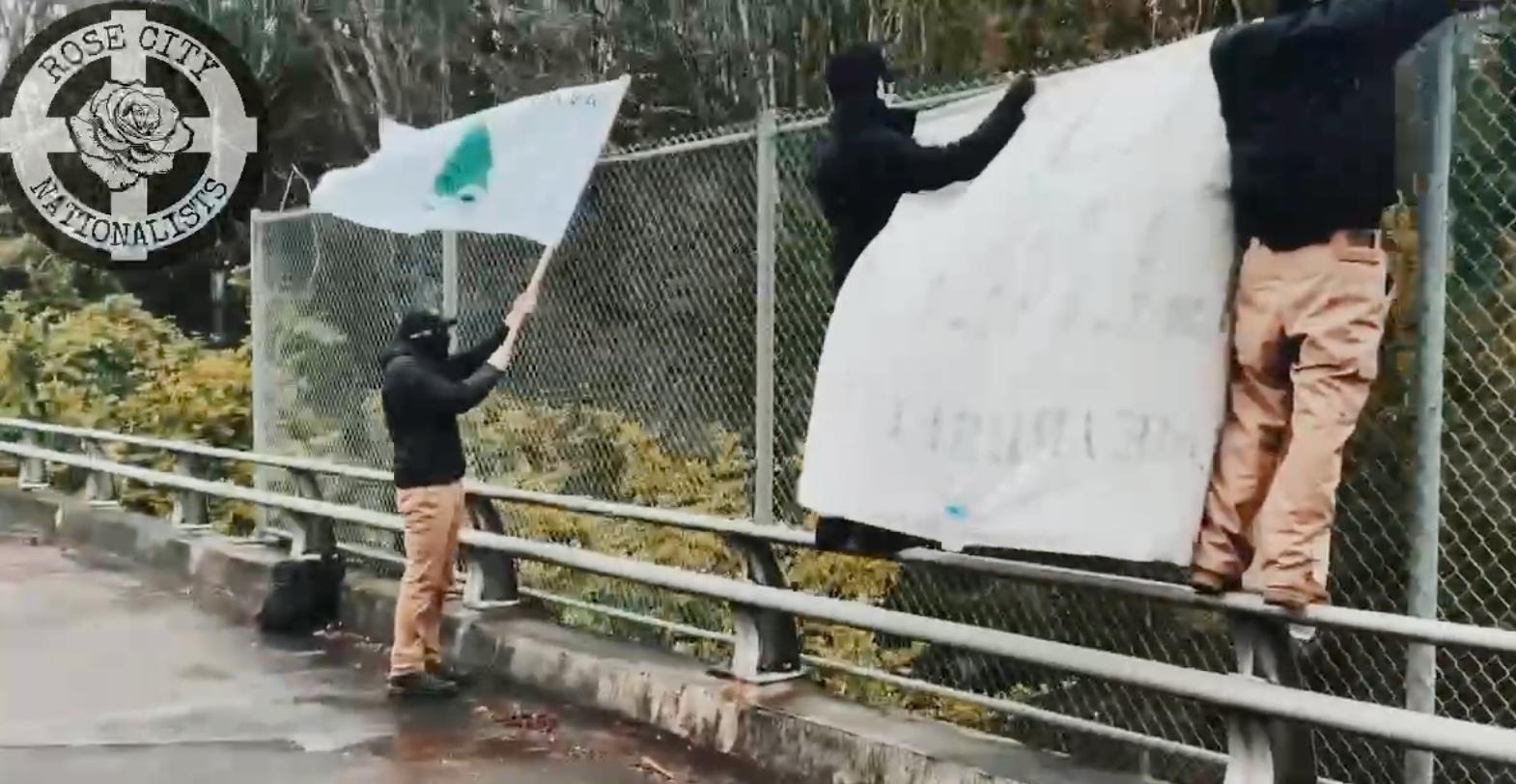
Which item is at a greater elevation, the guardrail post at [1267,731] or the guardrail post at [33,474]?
the guardrail post at [1267,731]

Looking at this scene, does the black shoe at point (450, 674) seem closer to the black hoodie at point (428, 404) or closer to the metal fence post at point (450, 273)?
the black hoodie at point (428, 404)

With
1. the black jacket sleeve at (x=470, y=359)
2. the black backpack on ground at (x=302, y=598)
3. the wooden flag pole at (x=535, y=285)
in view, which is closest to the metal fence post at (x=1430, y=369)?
the wooden flag pole at (x=535, y=285)

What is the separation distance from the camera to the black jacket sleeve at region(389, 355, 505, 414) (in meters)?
7.44

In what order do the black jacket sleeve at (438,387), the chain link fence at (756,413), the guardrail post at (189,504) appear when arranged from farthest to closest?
1. the guardrail post at (189,504)
2. the black jacket sleeve at (438,387)
3. the chain link fence at (756,413)

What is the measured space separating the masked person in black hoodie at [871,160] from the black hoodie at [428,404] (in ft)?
8.34

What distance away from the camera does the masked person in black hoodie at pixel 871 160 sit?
16.4 ft

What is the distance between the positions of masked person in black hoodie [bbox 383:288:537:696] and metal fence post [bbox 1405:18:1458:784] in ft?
14.5

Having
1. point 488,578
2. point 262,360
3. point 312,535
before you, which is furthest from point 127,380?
point 488,578

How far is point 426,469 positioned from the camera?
304 inches

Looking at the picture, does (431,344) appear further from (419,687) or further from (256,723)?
(256,723)

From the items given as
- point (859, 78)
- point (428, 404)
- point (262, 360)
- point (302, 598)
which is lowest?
point (302, 598)

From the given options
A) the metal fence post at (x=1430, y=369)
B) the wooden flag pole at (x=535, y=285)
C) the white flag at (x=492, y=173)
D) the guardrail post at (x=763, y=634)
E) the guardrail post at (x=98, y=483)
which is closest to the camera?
the metal fence post at (x=1430, y=369)

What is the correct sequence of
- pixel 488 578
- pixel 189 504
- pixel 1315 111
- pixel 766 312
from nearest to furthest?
1. pixel 1315 111
2. pixel 766 312
3. pixel 488 578
4. pixel 189 504

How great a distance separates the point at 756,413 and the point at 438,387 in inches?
71.4
